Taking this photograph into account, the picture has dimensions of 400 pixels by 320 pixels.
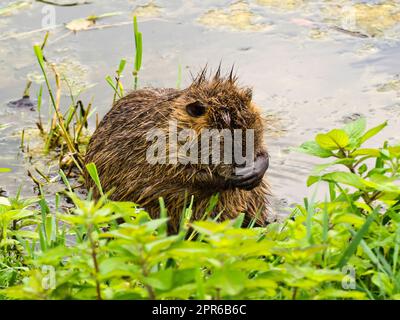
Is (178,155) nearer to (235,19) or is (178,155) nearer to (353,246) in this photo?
(353,246)

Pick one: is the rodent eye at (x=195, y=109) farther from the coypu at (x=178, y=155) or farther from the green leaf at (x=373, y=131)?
the green leaf at (x=373, y=131)

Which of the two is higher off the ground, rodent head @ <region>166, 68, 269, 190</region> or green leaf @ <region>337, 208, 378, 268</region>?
green leaf @ <region>337, 208, 378, 268</region>

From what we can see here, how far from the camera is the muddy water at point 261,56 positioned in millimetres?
5426

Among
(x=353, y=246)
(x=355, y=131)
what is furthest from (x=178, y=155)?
(x=353, y=246)

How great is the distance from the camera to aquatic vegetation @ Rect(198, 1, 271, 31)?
667cm

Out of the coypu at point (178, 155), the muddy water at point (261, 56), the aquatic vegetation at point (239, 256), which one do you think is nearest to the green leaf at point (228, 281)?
the aquatic vegetation at point (239, 256)

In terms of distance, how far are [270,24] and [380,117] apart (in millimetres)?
1654

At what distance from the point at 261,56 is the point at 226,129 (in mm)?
2330

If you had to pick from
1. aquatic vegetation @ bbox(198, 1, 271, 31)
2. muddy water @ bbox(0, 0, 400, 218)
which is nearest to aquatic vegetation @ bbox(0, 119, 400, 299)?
muddy water @ bbox(0, 0, 400, 218)

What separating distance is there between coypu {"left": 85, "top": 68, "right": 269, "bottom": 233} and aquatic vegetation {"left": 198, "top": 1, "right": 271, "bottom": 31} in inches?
88.4

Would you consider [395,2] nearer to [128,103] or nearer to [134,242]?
[128,103]

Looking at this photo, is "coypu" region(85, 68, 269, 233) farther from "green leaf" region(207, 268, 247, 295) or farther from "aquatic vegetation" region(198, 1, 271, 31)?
"aquatic vegetation" region(198, 1, 271, 31)

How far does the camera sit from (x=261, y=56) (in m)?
6.22
